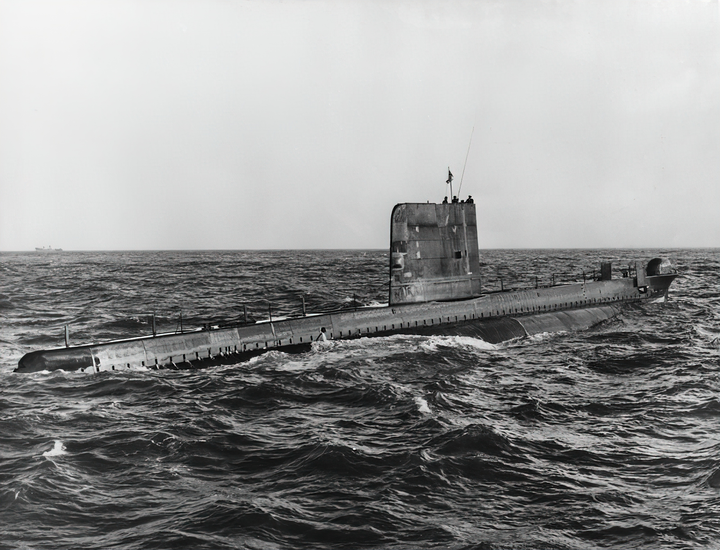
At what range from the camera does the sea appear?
8.32 m

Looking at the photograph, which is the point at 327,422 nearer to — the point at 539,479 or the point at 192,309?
the point at 539,479

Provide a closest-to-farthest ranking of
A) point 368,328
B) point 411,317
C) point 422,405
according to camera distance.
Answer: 1. point 422,405
2. point 368,328
3. point 411,317

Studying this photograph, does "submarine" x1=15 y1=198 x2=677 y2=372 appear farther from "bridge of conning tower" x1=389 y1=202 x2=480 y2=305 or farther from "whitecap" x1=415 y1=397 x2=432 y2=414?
"whitecap" x1=415 y1=397 x2=432 y2=414

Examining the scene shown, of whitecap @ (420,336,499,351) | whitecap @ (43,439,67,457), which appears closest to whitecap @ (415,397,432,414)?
whitecap @ (420,336,499,351)

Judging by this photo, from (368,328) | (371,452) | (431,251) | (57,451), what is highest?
(431,251)

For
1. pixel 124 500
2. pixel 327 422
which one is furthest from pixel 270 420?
pixel 124 500

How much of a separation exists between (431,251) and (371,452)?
12.7 meters

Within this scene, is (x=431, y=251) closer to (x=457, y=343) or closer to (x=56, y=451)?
(x=457, y=343)

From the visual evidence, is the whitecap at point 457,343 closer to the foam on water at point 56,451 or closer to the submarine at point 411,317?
the submarine at point 411,317

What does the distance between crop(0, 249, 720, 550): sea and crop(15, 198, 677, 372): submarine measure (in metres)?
0.62

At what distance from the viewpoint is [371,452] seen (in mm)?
11086

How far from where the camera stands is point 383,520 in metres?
8.55

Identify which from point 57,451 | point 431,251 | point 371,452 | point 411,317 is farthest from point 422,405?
point 431,251

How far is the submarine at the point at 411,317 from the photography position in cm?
1733
